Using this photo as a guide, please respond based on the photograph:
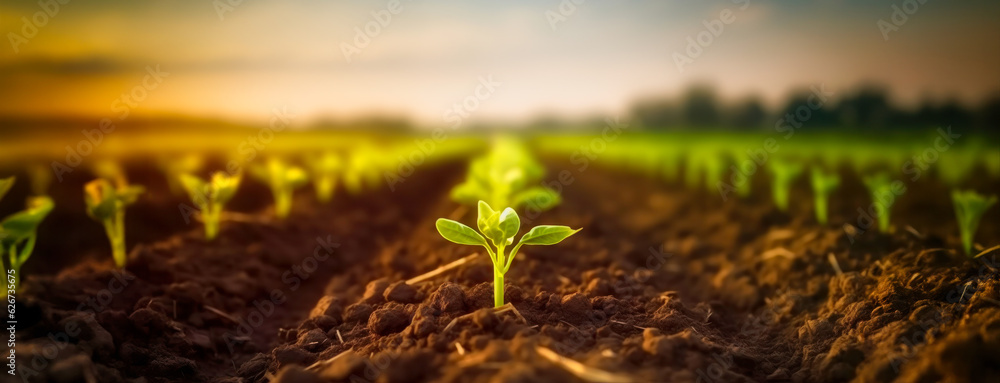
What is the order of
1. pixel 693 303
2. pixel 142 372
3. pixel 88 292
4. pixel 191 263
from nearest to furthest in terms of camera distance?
pixel 142 372 → pixel 88 292 → pixel 693 303 → pixel 191 263

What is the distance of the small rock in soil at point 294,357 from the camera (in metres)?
2.55

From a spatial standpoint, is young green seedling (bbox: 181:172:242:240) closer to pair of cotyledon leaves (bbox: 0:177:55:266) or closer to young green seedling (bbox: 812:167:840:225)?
pair of cotyledon leaves (bbox: 0:177:55:266)

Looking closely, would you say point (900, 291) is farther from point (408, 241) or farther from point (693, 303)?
point (408, 241)

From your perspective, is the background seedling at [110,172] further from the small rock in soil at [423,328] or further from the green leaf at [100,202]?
the small rock in soil at [423,328]

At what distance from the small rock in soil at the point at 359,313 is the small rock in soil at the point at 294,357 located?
0.98ft

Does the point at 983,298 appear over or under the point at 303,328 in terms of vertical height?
under

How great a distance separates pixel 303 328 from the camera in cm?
296

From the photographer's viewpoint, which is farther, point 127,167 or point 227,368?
point 127,167

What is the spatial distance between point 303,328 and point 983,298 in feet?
10.4

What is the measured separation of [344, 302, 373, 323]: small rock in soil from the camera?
9.27 feet

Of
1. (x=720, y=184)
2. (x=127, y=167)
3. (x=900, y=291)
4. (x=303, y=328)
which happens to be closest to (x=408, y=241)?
(x=303, y=328)

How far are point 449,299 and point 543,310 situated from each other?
44 centimetres

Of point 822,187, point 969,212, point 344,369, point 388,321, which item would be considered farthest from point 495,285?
point 822,187

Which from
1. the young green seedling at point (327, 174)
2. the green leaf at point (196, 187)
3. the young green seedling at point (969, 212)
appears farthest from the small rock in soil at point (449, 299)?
the young green seedling at point (327, 174)
